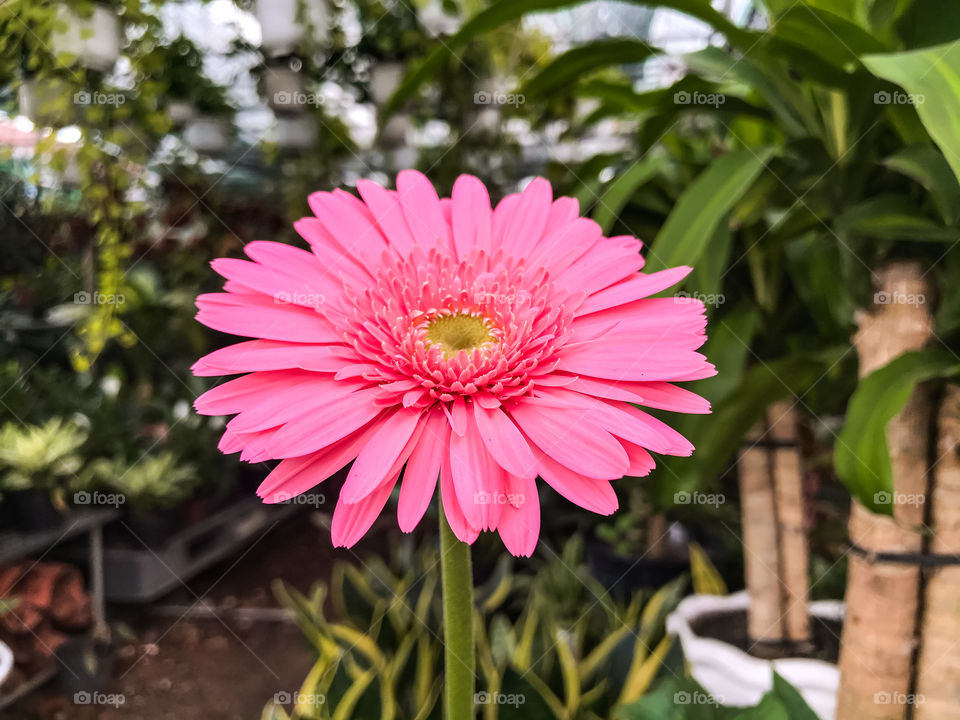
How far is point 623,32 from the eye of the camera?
1823 mm

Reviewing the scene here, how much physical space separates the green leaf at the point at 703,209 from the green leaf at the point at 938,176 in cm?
11

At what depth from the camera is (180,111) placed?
4.47 feet

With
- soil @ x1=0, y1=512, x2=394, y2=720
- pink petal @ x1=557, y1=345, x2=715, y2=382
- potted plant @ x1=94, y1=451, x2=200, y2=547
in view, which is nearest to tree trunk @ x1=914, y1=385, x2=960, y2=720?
pink petal @ x1=557, y1=345, x2=715, y2=382

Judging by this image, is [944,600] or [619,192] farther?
[619,192]

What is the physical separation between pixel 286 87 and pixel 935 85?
A: 1125 mm

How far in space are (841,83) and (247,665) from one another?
1141mm

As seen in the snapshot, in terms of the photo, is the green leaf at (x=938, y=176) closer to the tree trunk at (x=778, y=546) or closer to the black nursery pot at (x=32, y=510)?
the tree trunk at (x=778, y=546)

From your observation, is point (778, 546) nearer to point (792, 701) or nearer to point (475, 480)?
point (792, 701)
